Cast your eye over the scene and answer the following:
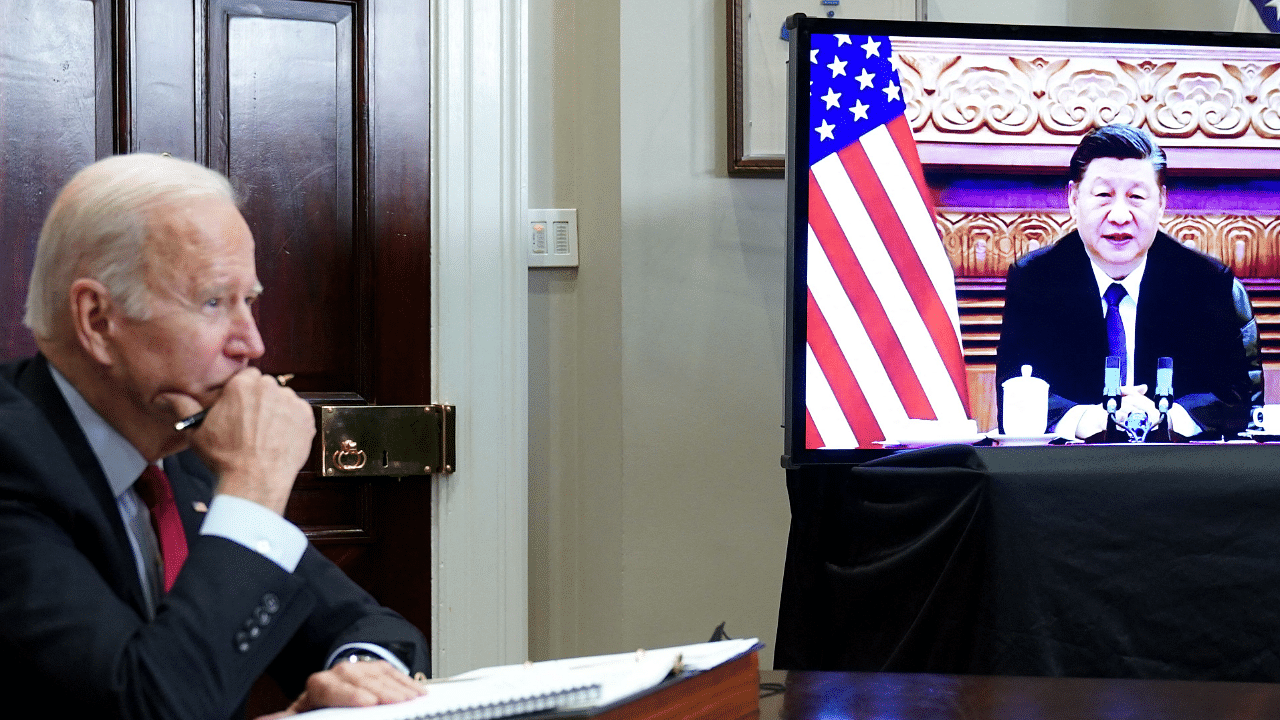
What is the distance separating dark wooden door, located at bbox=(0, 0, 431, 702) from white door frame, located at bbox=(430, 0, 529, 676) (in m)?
0.04

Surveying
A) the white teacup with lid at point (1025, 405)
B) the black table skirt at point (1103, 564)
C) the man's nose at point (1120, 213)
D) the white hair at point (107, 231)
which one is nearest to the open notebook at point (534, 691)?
the white hair at point (107, 231)

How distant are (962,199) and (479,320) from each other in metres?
1.05

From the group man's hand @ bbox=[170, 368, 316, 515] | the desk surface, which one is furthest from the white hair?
the desk surface

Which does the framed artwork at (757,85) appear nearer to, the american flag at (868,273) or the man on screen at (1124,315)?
the american flag at (868,273)

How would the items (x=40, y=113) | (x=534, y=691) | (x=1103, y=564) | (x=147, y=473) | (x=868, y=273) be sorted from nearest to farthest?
(x=534, y=691)
(x=147, y=473)
(x=1103, y=564)
(x=868, y=273)
(x=40, y=113)

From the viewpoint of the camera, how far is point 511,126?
2.62m

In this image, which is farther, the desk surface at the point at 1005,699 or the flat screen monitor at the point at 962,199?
the flat screen monitor at the point at 962,199

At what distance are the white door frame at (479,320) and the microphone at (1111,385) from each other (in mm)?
1178

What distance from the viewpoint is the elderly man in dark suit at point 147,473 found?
935 mm

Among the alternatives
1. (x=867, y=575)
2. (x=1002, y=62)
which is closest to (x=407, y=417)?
(x=867, y=575)

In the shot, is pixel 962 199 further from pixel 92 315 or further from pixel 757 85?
pixel 92 315

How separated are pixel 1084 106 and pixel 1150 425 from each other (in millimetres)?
561

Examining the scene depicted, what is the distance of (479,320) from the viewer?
2607 millimetres

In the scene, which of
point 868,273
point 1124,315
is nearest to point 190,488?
point 868,273
